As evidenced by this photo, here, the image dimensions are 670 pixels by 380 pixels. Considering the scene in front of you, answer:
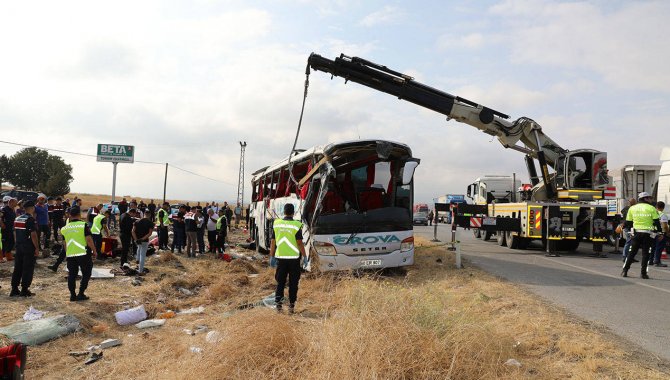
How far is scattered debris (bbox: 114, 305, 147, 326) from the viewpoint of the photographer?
23.1 ft

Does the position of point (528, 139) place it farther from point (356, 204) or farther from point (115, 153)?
point (115, 153)

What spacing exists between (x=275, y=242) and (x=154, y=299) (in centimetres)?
303

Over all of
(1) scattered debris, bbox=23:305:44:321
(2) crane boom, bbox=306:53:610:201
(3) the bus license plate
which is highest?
(2) crane boom, bbox=306:53:610:201

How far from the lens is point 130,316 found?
714 centimetres

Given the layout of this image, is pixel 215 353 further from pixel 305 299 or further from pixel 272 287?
pixel 272 287

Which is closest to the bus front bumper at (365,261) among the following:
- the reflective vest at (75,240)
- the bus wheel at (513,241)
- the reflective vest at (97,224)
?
the reflective vest at (75,240)

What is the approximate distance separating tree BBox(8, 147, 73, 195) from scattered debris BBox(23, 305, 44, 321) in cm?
6020

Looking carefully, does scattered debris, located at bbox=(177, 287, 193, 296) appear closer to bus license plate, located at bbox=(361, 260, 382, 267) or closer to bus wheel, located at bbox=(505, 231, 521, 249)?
bus license plate, located at bbox=(361, 260, 382, 267)

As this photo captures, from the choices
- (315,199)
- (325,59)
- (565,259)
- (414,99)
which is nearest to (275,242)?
(315,199)

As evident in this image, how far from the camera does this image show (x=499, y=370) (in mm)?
3953

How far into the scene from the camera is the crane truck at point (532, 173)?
45.2 ft

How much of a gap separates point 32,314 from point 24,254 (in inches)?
77.8

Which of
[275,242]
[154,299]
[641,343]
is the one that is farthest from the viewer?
[154,299]

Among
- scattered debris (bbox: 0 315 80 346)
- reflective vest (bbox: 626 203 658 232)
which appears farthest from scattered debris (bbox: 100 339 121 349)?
reflective vest (bbox: 626 203 658 232)
